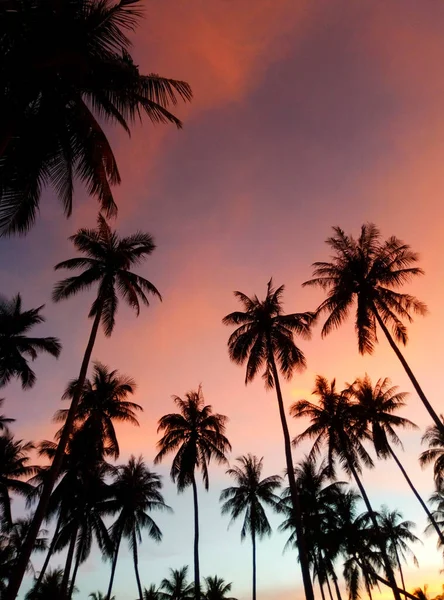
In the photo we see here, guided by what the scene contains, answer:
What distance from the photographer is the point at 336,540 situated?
3706 cm

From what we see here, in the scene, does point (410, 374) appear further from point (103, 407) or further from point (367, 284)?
point (103, 407)

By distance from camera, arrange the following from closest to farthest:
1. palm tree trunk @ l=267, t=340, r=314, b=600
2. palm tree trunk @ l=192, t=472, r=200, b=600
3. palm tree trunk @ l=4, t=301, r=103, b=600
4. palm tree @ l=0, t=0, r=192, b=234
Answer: palm tree @ l=0, t=0, r=192, b=234, palm tree trunk @ l=4, t=301, r=103, b=600, palm tree trunk @ l=267, t=340, r=314, b=600, palm tree trunk @ l=192, t=472, r=200, b=600

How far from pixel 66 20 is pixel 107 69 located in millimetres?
1276

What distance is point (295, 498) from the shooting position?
20.7 meters

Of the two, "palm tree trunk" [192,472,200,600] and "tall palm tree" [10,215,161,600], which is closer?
"tall palm tree" [10,215,161,600]

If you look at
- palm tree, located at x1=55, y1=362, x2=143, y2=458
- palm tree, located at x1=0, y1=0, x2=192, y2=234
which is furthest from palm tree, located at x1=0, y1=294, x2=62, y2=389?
palm tree, located at x1=0, y1=0, x2=192, y2=234

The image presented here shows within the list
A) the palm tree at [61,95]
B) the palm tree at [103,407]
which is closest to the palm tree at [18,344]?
the palm tree at [103,407]

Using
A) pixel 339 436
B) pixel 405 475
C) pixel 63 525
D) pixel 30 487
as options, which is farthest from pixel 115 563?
pixel 405 475

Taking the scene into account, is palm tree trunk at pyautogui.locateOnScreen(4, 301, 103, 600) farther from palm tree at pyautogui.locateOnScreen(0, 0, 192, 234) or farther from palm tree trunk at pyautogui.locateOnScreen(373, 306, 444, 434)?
palm tree trunk at pyautogui.locateOnScreen(373, 306, 444, 434)

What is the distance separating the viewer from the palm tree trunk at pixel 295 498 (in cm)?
1822

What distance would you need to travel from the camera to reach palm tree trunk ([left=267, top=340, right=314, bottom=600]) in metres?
18.2

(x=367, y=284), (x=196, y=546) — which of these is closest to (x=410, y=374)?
(x=367, y=284)

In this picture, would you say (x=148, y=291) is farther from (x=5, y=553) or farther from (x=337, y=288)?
(x=5, y=553)

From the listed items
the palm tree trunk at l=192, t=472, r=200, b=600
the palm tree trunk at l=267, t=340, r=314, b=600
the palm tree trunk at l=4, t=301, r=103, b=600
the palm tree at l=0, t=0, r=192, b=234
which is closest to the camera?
the palm tree at l=0, t=0, r=192, b=234
